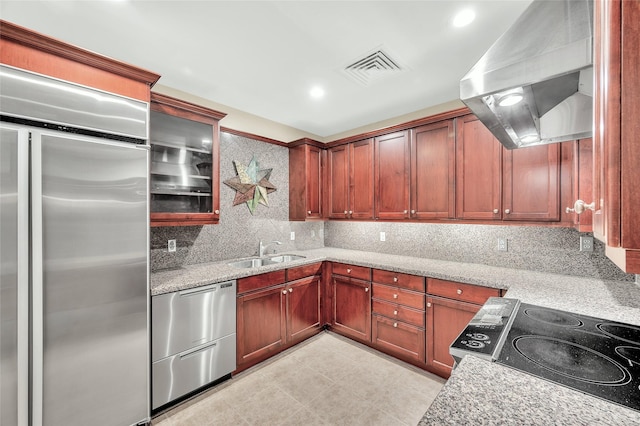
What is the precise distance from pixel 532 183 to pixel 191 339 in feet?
10.1

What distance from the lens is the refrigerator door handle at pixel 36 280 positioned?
1443 millimetres

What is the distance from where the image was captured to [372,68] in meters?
2.30

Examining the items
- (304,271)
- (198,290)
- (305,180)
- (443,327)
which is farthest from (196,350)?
(305,180)

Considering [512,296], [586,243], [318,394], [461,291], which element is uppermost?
[586,243]

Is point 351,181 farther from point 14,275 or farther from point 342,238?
point 14,275

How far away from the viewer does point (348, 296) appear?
3064 millimetres

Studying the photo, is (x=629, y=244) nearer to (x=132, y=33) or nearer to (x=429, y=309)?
(x=429, y=309)

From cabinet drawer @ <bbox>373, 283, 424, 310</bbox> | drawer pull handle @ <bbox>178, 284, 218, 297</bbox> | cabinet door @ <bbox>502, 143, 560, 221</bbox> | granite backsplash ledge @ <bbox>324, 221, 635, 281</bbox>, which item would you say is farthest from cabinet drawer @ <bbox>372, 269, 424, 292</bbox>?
drawer pull handle @ <bbox>178, 284, 218, 297</bbox>

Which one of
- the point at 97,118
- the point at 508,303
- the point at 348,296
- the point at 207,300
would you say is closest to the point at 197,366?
the point at 207,300

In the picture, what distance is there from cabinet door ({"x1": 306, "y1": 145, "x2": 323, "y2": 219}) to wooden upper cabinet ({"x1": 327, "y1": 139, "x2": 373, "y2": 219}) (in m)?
0.14

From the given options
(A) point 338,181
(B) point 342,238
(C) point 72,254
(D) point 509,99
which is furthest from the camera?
(B) point 342,238

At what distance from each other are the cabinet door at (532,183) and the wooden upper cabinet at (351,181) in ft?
4.64

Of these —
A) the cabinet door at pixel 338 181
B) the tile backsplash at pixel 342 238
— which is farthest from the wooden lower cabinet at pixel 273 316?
the cabinet door at pixel 338 181

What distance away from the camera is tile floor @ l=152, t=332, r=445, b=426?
6.37ft
